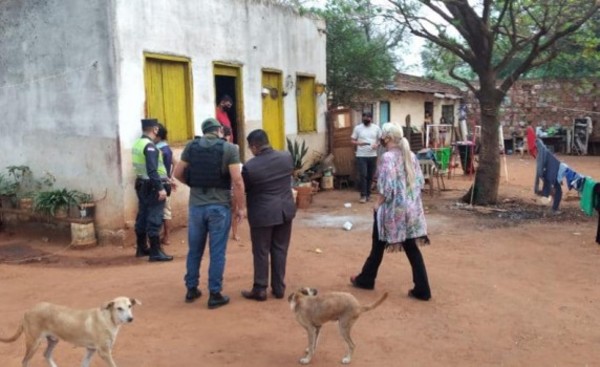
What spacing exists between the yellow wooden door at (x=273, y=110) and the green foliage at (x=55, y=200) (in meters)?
4.43

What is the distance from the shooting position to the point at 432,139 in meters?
21.1

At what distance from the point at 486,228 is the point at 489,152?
221 centimetres

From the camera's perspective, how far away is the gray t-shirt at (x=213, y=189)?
536 cm

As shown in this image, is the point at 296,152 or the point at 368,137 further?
the point at 296,152

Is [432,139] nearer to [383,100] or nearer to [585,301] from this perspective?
[383,100]

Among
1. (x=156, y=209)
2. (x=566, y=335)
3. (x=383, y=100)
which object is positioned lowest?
(x=566, y=335)

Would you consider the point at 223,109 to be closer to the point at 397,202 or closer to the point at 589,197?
the point at 397,202

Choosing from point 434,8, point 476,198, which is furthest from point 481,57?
point 476,198

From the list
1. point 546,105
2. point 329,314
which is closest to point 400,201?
point 329,314

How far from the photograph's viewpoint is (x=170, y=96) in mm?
9047

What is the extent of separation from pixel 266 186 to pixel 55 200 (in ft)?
13.7

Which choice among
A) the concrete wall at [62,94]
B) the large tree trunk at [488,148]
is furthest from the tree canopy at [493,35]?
the concrete wall at [62,94]

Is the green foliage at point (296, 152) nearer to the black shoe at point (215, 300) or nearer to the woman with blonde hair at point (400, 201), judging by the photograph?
the woman with blonde hair at point (400, 201)

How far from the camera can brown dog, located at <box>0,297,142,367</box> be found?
12.8ft
